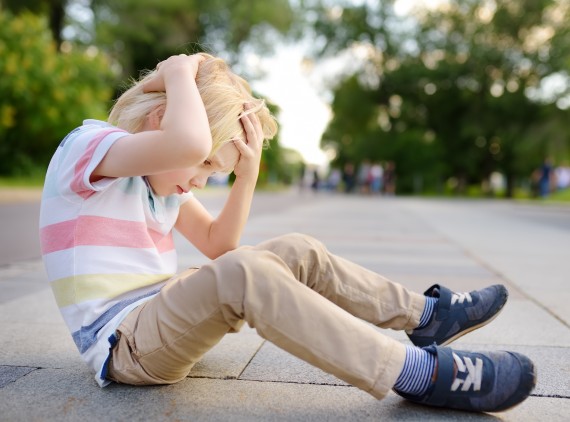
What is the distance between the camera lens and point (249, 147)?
7.30 ft

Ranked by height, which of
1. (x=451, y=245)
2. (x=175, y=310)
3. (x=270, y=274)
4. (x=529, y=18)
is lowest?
(x=451, y=245)

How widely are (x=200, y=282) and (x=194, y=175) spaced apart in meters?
0.41

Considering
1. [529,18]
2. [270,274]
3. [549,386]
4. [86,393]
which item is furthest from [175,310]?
[529,18]

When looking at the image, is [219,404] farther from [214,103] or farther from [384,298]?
[214,103]

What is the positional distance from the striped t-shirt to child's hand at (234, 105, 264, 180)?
35 cm

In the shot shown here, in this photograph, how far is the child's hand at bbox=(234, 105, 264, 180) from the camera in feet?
7.07

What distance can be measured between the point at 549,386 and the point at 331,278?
2.56 feet

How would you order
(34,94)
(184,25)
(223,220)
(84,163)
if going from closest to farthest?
(84,163) → (223,220) → (34,94) → (184,25)

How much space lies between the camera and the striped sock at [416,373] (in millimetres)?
1792

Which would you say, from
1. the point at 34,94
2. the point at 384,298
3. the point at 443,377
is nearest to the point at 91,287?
the point at 384,298

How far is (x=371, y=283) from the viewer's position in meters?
2.20

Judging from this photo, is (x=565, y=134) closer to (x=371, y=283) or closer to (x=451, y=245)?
(x=451, y=245)

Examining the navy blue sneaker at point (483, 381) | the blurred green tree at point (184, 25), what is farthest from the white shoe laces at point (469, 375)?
the blurred green tree at point (184, 25)

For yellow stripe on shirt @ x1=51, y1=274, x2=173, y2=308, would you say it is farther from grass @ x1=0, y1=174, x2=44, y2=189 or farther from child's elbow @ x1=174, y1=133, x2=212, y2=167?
grass @ x1=0, y1=174, x2=44, y2=189
